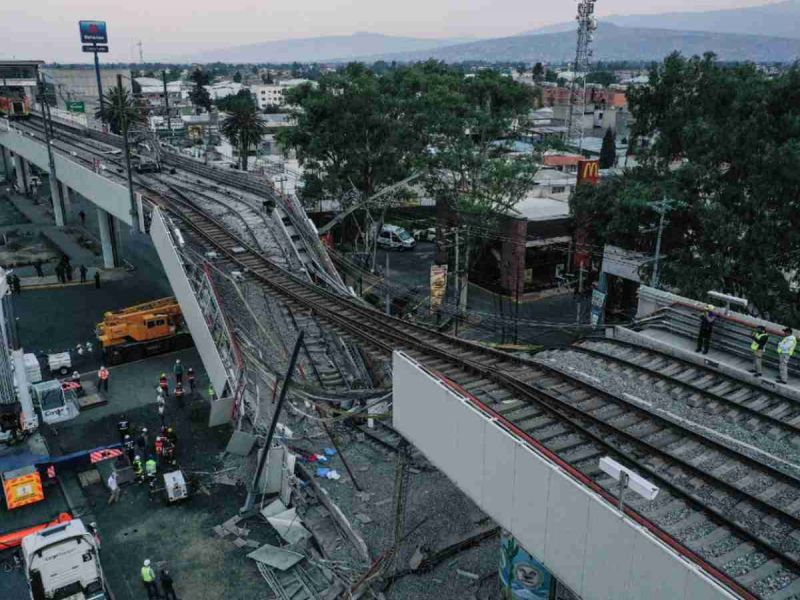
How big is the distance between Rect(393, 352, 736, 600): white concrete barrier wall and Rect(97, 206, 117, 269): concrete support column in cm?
3442

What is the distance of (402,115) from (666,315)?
72.0 feet

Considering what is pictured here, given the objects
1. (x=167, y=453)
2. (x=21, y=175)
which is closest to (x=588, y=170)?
(x=167, y=453)

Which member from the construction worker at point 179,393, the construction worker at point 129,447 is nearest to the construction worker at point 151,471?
the construction worker at point 129,447

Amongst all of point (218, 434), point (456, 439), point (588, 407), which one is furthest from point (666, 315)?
point (218, 434)

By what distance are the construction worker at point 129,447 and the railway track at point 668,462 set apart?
9.88 meters

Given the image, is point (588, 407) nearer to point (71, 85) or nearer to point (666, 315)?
point (666, 315)

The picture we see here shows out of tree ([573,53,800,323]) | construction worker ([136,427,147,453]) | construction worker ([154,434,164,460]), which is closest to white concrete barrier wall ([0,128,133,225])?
construction worker ([136,427,147,453])

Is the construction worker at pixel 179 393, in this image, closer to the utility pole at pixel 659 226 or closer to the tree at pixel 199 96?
the utility pole at pixel 659 226

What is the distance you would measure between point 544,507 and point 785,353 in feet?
26.2

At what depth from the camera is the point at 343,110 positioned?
35531mm

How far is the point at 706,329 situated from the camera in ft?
54.0

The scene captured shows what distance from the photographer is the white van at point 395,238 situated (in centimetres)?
4778

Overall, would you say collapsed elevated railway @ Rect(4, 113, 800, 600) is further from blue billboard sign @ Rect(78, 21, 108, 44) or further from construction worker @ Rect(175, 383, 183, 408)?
blue billboard sign @ Rect(78, 21, 108, 44)

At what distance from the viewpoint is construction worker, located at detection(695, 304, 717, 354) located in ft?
Answer: 53.9
